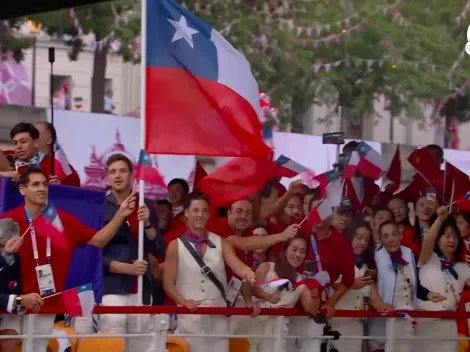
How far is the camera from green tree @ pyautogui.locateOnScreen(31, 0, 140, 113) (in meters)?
21.5

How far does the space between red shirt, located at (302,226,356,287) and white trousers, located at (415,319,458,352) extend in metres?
1.10

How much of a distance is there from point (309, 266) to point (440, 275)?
1.62 m

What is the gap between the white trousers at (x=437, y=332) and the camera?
1232 cm

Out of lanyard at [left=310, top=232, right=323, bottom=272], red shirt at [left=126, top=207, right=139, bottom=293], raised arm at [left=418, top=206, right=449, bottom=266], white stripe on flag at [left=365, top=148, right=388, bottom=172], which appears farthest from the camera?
white stripe on flag at [left=365, top=148, right=388, bottom=172]

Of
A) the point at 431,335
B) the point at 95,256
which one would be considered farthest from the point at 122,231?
the point at 431,335

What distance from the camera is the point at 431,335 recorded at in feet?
40.7

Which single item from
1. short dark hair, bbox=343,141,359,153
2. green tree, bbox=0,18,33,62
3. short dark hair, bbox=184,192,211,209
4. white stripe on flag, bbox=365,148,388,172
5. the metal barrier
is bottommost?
the metal barrier

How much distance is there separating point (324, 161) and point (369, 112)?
831 centimetres

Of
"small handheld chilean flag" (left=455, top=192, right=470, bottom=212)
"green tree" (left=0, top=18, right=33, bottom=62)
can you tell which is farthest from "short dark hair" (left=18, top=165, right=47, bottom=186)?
"green tree" (left=0, top=18, right=33, bottom=62)

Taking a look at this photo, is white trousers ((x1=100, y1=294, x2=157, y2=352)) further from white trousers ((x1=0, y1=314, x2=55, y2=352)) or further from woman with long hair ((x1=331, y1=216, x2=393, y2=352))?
woman with long hair ((x1=331, y1=216, x2=393, y2=352))

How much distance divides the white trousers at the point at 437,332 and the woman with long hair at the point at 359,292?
24.3 inches

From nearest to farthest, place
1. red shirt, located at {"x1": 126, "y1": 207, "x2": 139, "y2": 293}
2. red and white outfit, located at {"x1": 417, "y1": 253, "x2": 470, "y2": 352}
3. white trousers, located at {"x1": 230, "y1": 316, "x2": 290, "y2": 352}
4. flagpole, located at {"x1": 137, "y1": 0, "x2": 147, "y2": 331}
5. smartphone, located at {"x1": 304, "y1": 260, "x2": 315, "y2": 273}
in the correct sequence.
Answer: flagpole, located at {"x1": 137, "y1": 0, "x2": 147, "y2": 331}, red shirt, located at {"x1": 126, "y1": 207, "x2": 139, "y2": 293}, white trousers, located at {"x1": 230, "y1": 316, "x2": 290, "y2": 352}, smartphone, located at {"x1": 304, "y1": 260, "x2": 315, "y2": 273}, red and white outfit, located at {"x1": 417, "y1": 253, "x2": 470, "y2": 352}

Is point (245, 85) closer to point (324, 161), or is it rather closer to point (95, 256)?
point (95, 256)

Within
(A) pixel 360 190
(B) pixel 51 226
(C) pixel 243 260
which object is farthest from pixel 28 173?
(A) pixel 360 190
